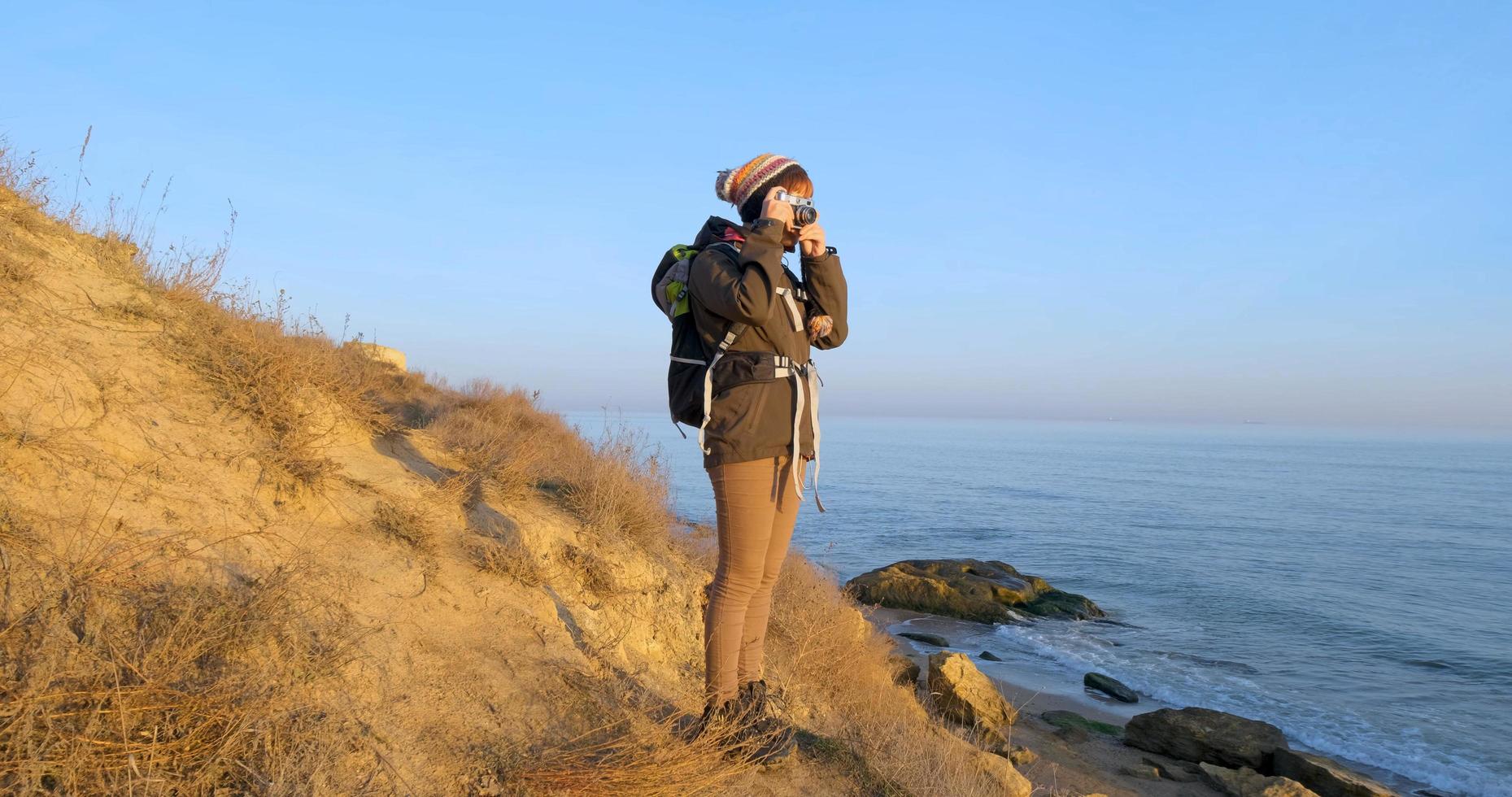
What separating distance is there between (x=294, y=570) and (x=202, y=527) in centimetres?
72

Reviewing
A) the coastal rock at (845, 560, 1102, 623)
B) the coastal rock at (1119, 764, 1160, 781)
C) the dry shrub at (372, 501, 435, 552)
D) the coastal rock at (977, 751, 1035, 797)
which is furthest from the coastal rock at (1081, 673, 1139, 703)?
the dry shrub at (372, 501, 435, 552)

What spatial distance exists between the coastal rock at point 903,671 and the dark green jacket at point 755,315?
4877mm

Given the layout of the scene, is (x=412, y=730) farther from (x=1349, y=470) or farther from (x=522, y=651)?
(x=1349, y=470)

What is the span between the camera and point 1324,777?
673cm

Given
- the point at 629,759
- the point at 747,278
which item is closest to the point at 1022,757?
the point at 629,759

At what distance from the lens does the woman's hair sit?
305cm

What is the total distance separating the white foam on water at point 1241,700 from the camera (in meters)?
7.72

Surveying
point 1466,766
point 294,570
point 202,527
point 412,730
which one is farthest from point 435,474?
point 1466,766

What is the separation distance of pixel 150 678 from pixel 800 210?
8.07 feet

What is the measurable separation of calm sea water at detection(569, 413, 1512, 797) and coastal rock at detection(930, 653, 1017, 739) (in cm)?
156

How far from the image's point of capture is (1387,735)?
28.1 feet

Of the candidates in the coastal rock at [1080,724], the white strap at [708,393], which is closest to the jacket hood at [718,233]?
the white strap at [708,393]

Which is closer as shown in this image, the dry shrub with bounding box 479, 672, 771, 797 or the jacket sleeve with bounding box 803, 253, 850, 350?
the dry shrub with bounding box 479, 672, 771, 797

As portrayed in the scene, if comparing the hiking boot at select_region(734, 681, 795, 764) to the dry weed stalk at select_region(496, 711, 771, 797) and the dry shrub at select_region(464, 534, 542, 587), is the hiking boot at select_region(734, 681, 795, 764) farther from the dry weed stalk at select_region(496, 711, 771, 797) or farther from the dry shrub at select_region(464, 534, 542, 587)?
the dry shrub at select_region(464, 534, 542, 587)
